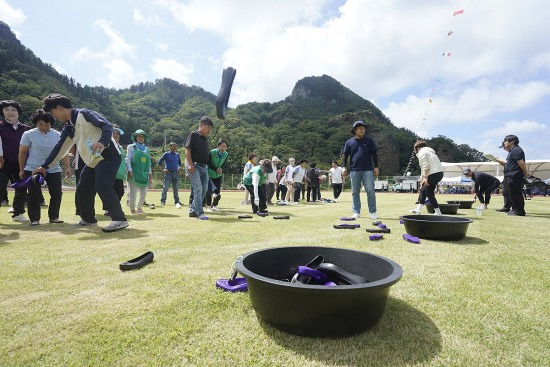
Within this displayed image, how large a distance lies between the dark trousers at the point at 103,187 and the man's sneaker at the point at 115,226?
54mm

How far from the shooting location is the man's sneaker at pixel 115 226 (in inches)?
185

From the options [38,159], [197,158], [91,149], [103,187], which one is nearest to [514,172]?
[197,158]

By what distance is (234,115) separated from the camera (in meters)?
101

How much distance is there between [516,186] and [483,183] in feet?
8.27

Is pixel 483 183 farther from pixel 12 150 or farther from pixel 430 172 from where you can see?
pixel 12 150

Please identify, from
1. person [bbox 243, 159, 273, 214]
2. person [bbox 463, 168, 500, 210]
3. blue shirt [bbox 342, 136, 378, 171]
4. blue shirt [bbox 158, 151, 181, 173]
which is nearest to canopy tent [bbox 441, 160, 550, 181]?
person [bbox 463, 168, 500, 210]

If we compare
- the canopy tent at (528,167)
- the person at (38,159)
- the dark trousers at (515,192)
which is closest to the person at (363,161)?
the dark trousers at (515,192)

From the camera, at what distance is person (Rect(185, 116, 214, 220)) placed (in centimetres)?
652

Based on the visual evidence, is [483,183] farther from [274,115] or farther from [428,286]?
[274,115]

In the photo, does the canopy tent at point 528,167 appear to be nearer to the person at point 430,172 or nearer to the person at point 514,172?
the person at point 514,172

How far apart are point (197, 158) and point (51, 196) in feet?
9.75

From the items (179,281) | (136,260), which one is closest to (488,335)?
(179,281)

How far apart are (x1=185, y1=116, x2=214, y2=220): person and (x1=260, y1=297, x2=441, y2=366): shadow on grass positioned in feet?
17.2

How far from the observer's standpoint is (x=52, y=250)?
11.4 ft
